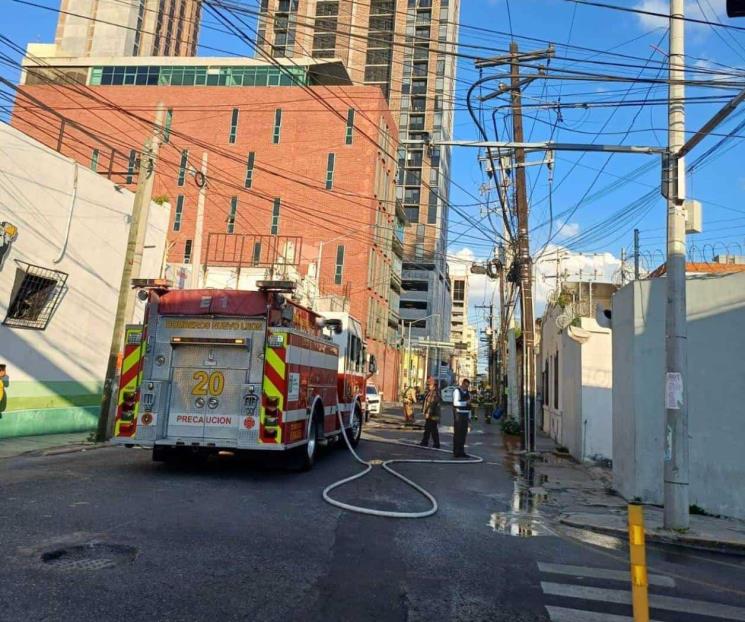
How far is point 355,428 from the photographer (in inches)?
615

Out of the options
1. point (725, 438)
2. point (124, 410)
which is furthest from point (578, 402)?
point (124, 410)

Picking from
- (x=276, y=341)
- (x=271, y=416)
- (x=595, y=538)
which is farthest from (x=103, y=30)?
(x=595, y=538)

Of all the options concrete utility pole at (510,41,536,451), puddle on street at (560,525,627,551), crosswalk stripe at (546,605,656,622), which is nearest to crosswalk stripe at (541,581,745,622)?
crosswalk stripe at (546,605,656,622)

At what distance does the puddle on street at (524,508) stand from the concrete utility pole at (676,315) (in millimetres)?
1776

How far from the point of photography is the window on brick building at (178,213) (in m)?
52.7

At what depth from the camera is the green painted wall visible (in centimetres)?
1370

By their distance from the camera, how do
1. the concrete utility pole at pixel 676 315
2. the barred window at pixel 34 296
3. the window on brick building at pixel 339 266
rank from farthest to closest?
1. the window on brick building at pixel 339 266
2. the barred window at pixel 34 296
3. the concrete utility pole at pixel 676 315

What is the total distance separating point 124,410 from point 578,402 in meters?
11.0

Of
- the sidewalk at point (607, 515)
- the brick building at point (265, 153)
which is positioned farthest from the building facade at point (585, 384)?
the brick building at point (265, 153)

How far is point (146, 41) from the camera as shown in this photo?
3792 inches

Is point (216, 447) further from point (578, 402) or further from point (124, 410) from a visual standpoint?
point (578, 402)

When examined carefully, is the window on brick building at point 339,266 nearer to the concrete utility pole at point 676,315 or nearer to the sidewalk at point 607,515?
the sidewalk at point 607,515

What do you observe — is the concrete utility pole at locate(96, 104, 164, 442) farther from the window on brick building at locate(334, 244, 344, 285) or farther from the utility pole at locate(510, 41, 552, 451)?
the window on brick building at locate(334, 244, 344, 285)

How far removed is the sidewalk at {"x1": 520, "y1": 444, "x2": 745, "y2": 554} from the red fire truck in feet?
14.9
